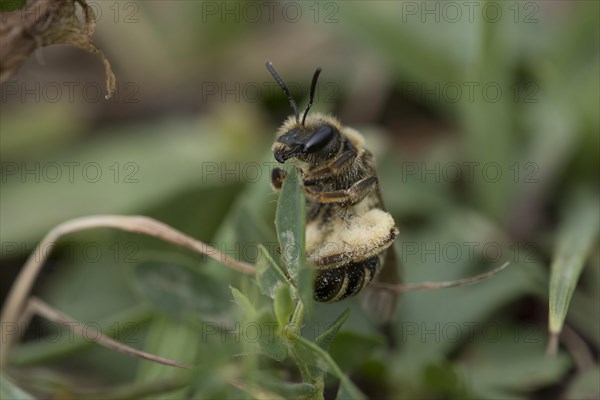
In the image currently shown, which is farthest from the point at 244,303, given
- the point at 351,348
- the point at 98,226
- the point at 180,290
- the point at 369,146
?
the point at 369,146

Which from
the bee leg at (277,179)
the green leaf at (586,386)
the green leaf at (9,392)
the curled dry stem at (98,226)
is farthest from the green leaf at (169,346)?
the green leaf at (586,386)

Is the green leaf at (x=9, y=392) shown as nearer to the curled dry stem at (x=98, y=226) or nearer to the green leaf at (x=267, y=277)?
the curled dry stem at (x=98, y=226)

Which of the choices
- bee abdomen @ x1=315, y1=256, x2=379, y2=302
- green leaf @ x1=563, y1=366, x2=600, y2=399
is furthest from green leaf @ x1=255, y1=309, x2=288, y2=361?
green leaf @ x1=563, y1=366, x2=600, y2=399

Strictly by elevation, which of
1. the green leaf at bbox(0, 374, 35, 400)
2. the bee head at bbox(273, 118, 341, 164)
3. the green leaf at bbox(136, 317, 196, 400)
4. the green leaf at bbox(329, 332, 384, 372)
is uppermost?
the bee head at bbox(273, 118, 341, 164)

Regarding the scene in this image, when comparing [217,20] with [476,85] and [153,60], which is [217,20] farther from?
[476,85]

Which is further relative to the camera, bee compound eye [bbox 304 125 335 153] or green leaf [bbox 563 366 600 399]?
green leaf [bbox 563 366 600 399]

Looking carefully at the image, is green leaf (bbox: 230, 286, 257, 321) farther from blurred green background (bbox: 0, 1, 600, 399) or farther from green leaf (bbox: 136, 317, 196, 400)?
green leaf (bbox: 136, 317, 196, 400)

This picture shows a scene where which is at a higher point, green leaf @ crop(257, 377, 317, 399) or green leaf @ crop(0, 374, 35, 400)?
green leaf @ crop(257, 377, 317, 399)

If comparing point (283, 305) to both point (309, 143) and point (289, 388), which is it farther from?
point (309, 143)
